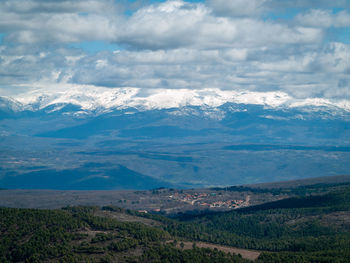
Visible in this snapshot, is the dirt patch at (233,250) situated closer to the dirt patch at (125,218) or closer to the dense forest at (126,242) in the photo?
the dense forest at (126,242)

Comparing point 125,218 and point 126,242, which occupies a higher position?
point 126,242

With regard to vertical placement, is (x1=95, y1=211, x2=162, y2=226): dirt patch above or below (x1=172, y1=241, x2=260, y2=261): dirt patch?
above

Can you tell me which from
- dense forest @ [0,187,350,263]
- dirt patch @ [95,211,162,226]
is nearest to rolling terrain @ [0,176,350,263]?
dense forest @ [0,187,350,263]

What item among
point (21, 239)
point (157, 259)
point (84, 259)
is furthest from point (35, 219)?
point (157, 259)

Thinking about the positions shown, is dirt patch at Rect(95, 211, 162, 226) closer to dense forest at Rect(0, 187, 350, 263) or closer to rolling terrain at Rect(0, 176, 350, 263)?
dense forest at Rect(0, 187, 350, 263)

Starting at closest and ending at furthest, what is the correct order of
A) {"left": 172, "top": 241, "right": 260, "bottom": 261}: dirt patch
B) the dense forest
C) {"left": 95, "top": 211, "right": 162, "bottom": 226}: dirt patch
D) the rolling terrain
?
the dense forest → the rolling terrain → {"left": 172, "top": 241, "right": 260, "bottom": 261}: dirt patch → {"left": 95, "top": 211, "right": 162, "bottom": 226}: dirt patch

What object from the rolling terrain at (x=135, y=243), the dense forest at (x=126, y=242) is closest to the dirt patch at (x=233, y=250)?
the rolling terrain at (x=135, y=243)

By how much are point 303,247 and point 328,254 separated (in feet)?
57.5

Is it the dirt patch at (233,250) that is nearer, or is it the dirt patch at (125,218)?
the dirt patch at (233,250)

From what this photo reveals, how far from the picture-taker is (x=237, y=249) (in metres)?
152

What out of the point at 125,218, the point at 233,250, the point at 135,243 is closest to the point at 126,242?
the point at 135,243

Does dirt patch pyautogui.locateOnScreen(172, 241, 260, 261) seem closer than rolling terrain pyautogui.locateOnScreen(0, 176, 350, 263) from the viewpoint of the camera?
No

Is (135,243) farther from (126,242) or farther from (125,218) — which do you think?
(125,218)

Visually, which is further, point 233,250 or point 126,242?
point 233,250
